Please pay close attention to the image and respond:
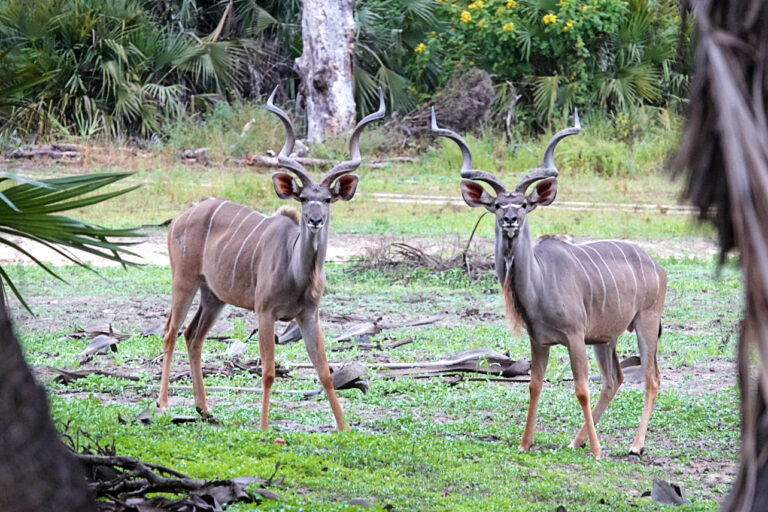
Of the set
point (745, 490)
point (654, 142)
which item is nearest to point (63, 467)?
point (745, 490)

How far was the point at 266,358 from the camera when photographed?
17.6 feet

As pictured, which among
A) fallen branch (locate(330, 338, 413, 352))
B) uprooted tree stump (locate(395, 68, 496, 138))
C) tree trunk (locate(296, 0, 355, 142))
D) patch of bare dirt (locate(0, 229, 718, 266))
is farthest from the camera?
uprooted tree stump (locate(395, 68, 496, 138))

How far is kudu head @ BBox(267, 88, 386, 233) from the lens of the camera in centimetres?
Result: 539

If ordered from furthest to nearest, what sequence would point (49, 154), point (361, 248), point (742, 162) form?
point (49, 154) → point (361, 248) → point (742, 162)

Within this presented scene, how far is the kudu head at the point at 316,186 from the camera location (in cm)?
539

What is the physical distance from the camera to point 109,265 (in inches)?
410

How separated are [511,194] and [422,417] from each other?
1.24 m

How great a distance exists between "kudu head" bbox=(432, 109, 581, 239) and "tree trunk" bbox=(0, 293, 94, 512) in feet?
12.0

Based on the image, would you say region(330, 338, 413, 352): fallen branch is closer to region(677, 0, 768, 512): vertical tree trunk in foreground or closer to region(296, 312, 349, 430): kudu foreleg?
region(296, 312, 349, 430): kudu foreleg

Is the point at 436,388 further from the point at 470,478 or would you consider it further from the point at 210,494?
the point at 210,494

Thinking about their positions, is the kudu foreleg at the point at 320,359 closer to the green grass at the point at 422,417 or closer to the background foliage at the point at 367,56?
the green grass at the point at 422,417

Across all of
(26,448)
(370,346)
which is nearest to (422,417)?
(370,346)

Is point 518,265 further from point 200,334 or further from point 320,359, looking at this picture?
point 200,334

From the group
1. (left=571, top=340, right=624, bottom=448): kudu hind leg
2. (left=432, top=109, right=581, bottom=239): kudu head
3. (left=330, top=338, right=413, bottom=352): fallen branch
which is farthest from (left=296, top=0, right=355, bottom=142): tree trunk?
(left=571, top=340, right=624, bottom=448): kudu hind leg
